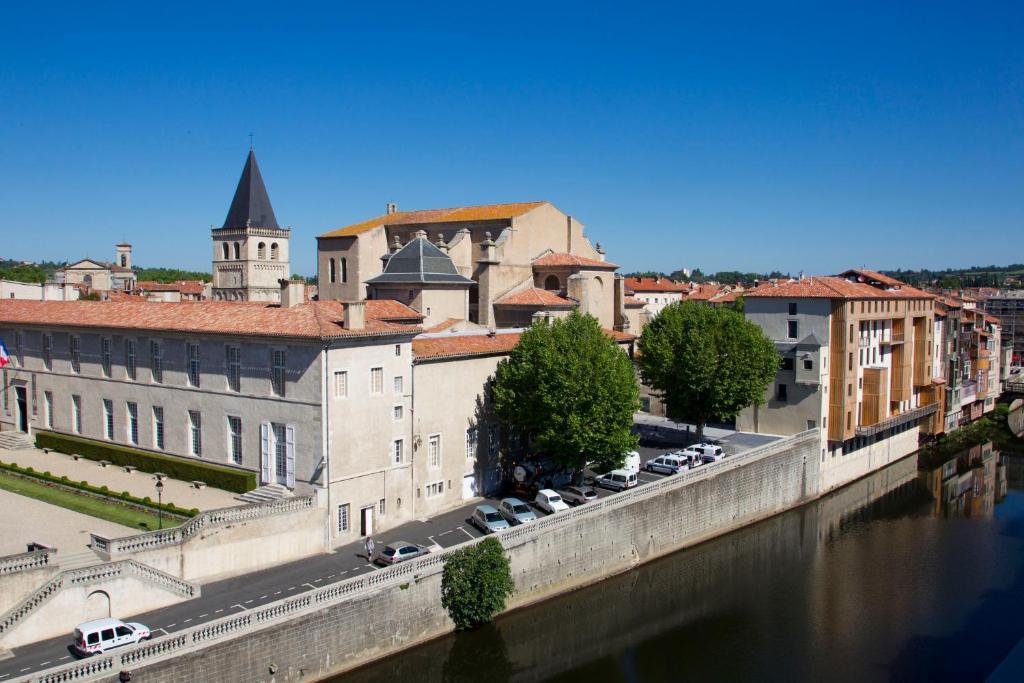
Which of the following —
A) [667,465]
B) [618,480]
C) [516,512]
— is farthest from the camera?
[667,465]

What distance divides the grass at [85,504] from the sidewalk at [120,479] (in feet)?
4.48

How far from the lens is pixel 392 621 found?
3181cm

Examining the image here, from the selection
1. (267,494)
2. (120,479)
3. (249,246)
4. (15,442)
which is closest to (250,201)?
(249,246)

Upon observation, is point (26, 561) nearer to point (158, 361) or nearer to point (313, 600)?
point (313, 600)

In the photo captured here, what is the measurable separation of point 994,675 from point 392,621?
767 inches

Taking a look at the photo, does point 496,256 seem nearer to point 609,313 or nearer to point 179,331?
point 609,313

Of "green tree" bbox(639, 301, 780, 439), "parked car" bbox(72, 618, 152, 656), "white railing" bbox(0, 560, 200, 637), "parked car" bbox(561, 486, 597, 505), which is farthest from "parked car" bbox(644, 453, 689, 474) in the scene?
"parked car" bbox(72, 618, 152, 656)

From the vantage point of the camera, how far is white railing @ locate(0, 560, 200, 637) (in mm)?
26984

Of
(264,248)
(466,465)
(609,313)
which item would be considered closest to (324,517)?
(466,465)

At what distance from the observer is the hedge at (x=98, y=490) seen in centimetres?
3629

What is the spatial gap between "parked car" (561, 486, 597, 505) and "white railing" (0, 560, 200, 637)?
748 inches

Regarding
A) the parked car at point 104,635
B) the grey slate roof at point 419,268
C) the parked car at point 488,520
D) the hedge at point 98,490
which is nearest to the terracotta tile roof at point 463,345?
the grey slate roof at point 419,268

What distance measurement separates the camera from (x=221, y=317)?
4178 centimetres

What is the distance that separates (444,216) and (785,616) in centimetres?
3918
